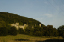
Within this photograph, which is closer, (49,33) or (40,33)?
(49,33)

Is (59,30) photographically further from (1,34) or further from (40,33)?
(1,34)

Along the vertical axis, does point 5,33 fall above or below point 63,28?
below

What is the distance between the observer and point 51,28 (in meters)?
37.8

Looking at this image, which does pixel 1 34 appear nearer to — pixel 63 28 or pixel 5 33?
pixel 5 33

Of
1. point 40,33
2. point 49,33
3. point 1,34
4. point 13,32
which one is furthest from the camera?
point 13,32

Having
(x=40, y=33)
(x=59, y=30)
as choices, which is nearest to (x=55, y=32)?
(x=59, y=30)

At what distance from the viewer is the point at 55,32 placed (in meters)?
38.2

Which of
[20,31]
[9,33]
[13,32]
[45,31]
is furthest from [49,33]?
[20,31]

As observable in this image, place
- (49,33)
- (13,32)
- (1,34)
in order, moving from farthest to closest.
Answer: (13,32), (1,34), (49,33)

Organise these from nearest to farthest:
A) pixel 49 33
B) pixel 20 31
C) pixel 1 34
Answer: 1. pixel 49 33
2. pixel 1 34
3. pixel 20 31

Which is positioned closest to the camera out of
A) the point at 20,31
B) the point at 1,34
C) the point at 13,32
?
the point at 1,34

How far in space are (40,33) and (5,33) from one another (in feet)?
58.9

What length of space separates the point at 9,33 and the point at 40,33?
1826 centimetres

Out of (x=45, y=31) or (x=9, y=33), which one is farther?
(x=9, y=33)
